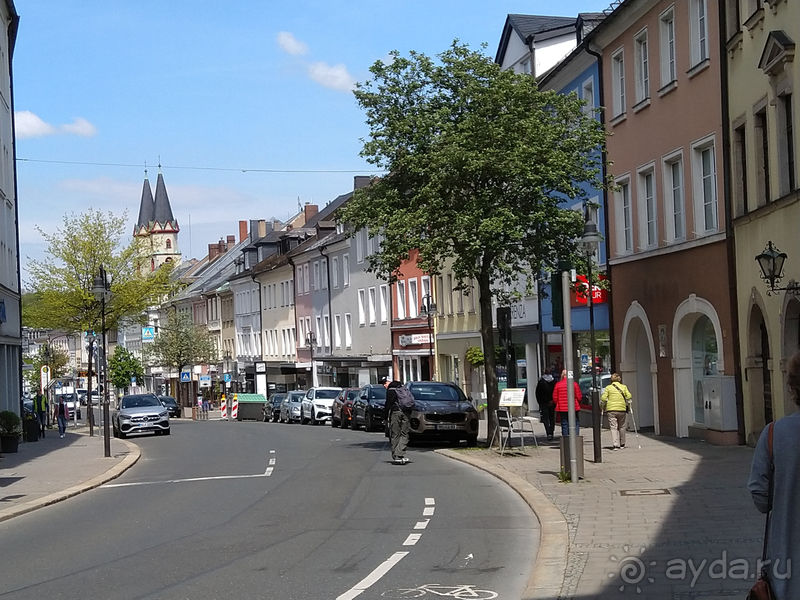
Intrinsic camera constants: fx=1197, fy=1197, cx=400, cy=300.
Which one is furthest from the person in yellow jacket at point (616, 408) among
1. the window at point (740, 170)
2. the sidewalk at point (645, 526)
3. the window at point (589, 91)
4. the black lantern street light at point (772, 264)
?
the window at point (589, 91)

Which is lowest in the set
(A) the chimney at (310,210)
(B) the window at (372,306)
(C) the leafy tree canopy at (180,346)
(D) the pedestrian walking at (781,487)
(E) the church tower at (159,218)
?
(D) the pedestrian walking at (781,487)

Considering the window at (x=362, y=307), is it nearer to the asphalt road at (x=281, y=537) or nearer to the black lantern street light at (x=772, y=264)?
the asphalt road at (x=281, y=537)

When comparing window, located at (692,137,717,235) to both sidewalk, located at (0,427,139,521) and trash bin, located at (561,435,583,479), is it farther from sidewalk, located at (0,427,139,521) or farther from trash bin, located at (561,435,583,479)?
sidewalk, located at (0,427,139,521)

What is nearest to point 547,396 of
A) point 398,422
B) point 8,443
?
point 398,422

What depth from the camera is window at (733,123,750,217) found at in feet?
77.5

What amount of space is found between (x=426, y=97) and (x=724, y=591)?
60.3 feet

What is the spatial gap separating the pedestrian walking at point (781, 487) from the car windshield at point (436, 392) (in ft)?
79.6

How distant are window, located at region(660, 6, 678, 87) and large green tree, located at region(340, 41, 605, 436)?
2668mm

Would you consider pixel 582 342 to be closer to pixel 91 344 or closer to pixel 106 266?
pixel 91 344

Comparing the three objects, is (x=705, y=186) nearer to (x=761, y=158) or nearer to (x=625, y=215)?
(x=761, y=158)

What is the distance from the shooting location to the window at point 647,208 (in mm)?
28859

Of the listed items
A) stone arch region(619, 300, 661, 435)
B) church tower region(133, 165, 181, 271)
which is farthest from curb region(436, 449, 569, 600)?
church tower region(133, 165, 181, 271)

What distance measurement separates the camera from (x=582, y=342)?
118 ft

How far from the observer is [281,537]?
43.0 feet
